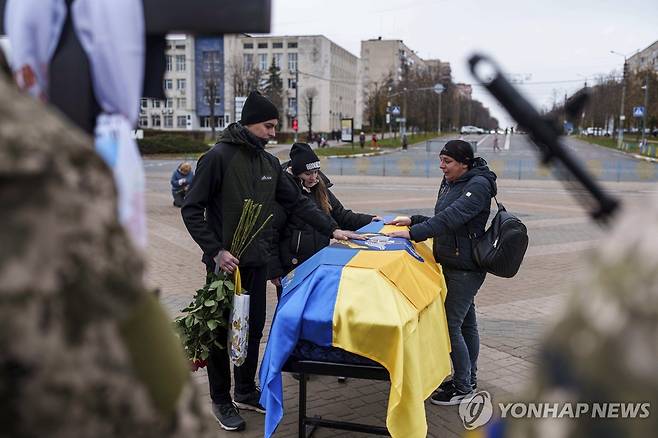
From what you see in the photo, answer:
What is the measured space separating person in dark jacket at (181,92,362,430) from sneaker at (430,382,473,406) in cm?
131

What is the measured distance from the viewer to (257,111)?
4.59 meters

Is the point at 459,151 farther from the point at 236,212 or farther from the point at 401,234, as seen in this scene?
the point at 236,212

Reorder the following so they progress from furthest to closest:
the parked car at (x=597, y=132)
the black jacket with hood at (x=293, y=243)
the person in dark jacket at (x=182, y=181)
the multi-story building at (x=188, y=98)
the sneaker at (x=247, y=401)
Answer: the parked car at (x=597, y=132) → the multi-story building at (x=188, y=98) → the person in dark jacket at (x=182, y=181) → the black jacket with hood at (x=293, y=243) → the sneaker at (x=247, y=401)

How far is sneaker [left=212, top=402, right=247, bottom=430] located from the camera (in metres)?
4.50

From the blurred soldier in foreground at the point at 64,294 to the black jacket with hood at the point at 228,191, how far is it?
357 centimetres

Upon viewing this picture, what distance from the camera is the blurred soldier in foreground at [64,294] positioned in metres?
0.79

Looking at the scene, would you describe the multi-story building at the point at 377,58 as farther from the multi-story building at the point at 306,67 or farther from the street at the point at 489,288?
the street at the point at 489,288

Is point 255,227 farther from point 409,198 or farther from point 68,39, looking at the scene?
point 409,198

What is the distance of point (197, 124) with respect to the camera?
336ft

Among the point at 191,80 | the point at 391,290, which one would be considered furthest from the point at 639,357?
the point at 191,80

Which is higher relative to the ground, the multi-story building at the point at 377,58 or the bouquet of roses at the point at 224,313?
the multi-story building at the point at 377,58

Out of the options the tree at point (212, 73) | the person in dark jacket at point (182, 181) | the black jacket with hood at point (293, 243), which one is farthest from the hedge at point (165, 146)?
the black jacket with hood at point (293, 243)

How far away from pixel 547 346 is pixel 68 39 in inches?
40.5

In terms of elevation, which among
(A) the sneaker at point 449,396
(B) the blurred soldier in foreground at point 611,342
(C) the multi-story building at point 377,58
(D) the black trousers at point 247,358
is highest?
(C) the multi-story building at point 377,58
